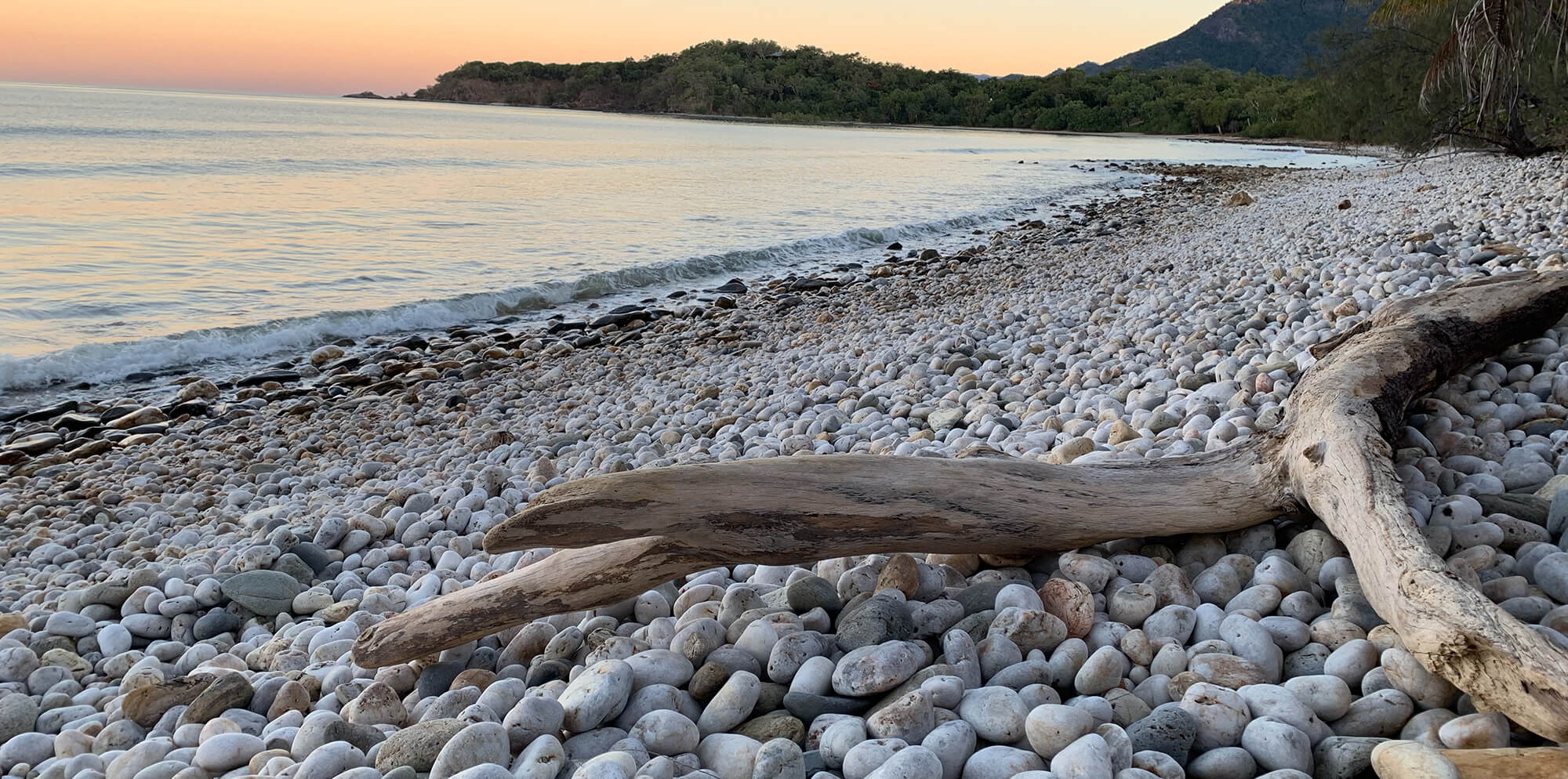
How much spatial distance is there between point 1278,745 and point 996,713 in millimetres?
464

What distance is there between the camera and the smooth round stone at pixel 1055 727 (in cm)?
163

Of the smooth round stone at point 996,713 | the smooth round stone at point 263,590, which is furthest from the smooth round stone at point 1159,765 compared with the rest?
the smooth round stone at point 263,590

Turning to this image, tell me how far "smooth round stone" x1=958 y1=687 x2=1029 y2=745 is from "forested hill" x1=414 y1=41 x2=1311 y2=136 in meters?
81.0

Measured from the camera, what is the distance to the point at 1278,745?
62.0 inches

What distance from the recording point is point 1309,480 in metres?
2.29

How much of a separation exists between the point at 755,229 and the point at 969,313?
7980 millimetres

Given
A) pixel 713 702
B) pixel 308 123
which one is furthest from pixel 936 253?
pixel 308 123

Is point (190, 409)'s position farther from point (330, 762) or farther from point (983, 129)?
point (983, 129)

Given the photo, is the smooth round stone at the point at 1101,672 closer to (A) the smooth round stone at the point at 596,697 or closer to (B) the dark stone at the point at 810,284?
(A) the smooth round stone at the point at 596,697

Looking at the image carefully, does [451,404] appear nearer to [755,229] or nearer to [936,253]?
[936,253]

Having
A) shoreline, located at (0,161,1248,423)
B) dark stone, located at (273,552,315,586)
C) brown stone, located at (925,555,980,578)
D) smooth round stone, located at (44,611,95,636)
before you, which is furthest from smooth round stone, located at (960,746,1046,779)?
shoreline, located at (0,161,1248,423)

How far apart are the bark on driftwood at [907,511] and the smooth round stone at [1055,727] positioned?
0.64 metres

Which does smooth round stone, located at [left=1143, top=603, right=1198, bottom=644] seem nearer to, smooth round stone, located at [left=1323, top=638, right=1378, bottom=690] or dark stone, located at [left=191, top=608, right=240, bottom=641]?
smooth round stone, located at [left=1323, top=638, right=1378, bottom=690]

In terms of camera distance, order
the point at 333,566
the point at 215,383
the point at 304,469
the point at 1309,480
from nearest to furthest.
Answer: the point at 1309,480 → the point at 333,566 → the point at 304,469 → the point at 215,383
